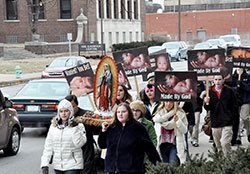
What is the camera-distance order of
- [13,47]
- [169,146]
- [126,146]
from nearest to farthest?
[126,146] → [169,146] → [13,47]

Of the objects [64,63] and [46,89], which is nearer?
[46,89]

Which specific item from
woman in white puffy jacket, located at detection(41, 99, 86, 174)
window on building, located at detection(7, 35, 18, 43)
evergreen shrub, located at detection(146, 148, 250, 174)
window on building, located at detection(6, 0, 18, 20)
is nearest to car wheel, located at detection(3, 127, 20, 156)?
woman in white puffy jacket, located at detection(41, 99, 86, 174)

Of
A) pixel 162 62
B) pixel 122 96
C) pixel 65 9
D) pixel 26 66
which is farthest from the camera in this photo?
pixel 65 9

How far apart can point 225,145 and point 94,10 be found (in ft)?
178

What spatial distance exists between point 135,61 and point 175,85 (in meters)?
2.71

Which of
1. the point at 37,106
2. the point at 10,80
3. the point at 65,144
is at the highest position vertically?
the point at 65,144

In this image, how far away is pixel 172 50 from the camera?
45.8 meters

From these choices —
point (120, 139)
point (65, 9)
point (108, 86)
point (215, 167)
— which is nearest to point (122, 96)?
point (108, 86)

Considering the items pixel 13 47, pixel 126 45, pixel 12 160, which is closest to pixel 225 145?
pixel 12 160

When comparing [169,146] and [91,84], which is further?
[91,84]

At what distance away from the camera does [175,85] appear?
26.3ft

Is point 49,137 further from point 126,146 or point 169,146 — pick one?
point 169,146

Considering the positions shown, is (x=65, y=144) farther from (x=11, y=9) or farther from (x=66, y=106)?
(x=11, y=9)

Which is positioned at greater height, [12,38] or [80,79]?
[12,38]
